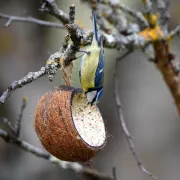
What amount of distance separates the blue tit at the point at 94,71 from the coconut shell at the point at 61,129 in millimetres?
101

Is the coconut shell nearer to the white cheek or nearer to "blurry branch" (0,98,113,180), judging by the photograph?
the white cheek

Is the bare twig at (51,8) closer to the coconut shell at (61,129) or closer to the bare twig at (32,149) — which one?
the coconut shell at (61,129)

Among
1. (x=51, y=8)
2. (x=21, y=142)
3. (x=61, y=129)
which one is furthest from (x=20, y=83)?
(x=21, y=142)

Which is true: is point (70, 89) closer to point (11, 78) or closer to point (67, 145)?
point (67, 145)

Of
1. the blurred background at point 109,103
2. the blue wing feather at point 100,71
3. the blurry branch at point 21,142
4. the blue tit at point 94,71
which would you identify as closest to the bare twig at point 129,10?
the blue tit at point 94,71

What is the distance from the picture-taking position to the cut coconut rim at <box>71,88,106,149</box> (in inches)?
77.4

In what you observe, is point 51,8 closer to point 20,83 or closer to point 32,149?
point 20,83

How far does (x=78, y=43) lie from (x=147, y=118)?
155 inches

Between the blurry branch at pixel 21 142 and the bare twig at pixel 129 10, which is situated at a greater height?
the bare twig at pixel 129 10

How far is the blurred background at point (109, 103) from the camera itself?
492 cm

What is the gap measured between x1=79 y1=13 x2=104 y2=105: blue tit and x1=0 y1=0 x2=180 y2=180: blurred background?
2737 millimetres

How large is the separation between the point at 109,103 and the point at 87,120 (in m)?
3.37

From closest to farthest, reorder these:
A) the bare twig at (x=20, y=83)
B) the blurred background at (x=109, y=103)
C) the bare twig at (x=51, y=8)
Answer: the bare twig at (x=20, y=83) < the bare twig at (x=51, y=8) < the blurred background at (x=109, y=103)

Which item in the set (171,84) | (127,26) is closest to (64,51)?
(127,26)
